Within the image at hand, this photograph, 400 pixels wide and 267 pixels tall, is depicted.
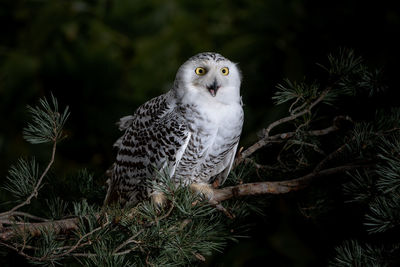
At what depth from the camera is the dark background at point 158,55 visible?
87.7 inches

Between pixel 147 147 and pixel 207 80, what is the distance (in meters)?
0.29

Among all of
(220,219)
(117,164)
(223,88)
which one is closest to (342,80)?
(223,88)

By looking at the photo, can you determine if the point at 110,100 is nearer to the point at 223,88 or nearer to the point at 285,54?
the point at 285,54

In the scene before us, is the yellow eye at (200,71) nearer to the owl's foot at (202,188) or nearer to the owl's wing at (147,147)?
the owl's wing at (147,147)

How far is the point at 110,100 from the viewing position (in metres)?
2.57

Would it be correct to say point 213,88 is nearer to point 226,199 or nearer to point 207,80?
point 207,80

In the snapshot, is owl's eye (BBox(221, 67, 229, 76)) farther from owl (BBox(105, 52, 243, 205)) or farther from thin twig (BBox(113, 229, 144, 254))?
thin twig (BBox(113, 229, 144, 254))

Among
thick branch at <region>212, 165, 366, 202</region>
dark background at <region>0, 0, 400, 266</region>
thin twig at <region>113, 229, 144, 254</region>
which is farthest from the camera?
Answer: dark background at <region>0, 0, 400, 266</region>

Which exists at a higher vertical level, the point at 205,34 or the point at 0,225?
the point at 205,34

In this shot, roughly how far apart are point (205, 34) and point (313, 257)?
143 centimetres

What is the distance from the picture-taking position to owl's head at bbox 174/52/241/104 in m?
1.41

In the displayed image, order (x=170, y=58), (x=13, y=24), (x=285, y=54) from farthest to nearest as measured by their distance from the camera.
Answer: (x=13, y=24), (x=170, y=58), (x=285, y=54)

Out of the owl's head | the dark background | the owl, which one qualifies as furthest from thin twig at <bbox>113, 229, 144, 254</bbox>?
the dark background

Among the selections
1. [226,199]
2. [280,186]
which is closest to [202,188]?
[226,199]
